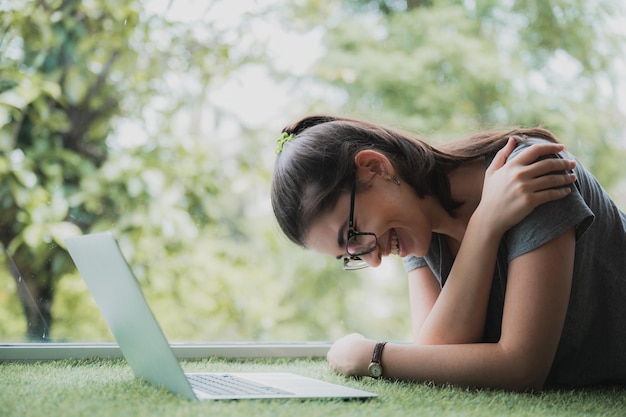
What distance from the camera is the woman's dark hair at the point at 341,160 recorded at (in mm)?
1109

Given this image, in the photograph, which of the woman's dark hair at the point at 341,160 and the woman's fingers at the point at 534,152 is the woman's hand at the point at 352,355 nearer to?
the woman's dark hair at the point at 341,160

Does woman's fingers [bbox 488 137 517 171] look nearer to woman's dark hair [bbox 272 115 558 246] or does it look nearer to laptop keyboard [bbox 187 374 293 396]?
woman's dark hair [bbox 272 115 558 246]

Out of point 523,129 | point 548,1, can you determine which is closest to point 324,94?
point 548,1

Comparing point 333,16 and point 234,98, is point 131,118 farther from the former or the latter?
point 333,16

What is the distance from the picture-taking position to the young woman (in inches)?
39.6

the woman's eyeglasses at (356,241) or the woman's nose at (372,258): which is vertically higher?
the woman's eyeglasses at (356,241)

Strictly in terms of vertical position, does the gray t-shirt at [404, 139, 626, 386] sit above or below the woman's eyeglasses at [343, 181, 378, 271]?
below

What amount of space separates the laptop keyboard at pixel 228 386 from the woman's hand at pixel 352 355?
17cm

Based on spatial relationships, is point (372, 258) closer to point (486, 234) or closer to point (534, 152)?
point (486, 234)

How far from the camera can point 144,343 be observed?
0.94 m

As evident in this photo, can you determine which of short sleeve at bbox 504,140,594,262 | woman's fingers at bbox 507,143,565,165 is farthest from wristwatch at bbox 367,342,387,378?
woman's fingers at bbox 507,143,565,165

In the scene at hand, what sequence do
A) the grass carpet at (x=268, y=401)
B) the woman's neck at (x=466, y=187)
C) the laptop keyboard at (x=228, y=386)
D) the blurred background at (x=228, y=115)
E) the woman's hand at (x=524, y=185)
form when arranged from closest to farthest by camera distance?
1. the grass carpet at (x=268, y=401)
2. the laptop keyboard at (x=228, y=386)
3. the woman's hand at (x=524, y=185)
4. the woman's neck at (x=466, y=187)
5. the blurred background at (x=228, y=115)

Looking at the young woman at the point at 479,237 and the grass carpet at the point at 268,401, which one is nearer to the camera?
the grass carpet at the point at 268,401

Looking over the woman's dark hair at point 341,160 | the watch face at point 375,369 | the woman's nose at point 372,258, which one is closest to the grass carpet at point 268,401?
the watch face at point 375,369
